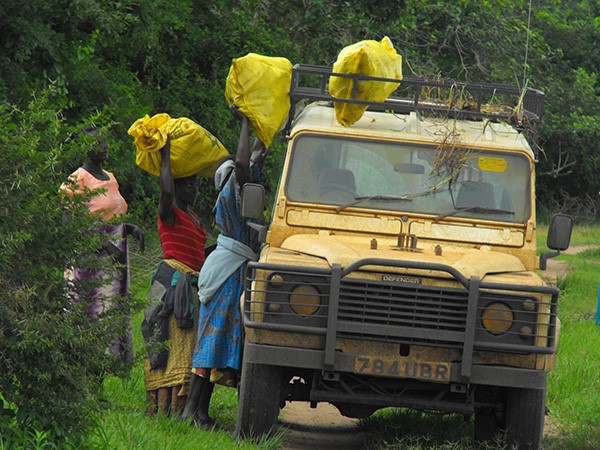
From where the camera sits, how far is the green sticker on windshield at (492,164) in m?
7.09

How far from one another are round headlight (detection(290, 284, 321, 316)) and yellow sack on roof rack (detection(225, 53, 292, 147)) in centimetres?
142

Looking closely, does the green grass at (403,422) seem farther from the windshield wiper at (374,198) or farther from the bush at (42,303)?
the windshield wiper at (374,198)

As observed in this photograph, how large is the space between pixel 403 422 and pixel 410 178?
5.48 feet

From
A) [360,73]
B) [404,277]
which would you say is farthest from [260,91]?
[404,277]

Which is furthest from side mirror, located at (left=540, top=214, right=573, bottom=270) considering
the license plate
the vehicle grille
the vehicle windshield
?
the license plate

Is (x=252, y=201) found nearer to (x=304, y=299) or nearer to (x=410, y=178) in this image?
(x=304, y=299)

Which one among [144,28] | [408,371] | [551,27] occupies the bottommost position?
[408,371]

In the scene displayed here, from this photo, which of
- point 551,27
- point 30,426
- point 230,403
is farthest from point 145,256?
point 551,27

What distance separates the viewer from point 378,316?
19.9 ft

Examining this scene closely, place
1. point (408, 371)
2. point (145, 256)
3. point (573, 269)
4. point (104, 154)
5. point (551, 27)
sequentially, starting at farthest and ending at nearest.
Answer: point (551, 27), point (573, 269), point (145, 256), point (104, 154), point (408, 371)

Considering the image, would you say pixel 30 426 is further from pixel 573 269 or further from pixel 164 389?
pixel 573 269

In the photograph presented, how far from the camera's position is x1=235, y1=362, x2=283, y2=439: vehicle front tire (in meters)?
6.32

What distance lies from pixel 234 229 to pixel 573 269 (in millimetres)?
14512

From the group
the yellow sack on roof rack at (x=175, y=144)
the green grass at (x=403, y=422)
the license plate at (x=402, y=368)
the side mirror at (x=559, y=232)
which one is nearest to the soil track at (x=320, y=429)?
the green grass at (x=403, y=422)
